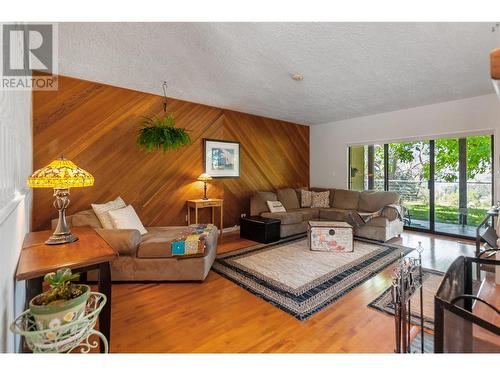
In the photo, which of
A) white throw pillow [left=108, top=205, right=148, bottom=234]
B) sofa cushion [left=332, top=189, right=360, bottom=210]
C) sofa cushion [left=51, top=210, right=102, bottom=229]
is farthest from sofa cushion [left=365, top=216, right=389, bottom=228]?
sofa cushion [left=51, top=210, right=102, bottom=229]

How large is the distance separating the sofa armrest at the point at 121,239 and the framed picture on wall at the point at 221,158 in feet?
7.29

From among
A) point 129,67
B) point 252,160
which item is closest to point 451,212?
point 252,160

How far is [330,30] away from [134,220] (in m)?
3.13

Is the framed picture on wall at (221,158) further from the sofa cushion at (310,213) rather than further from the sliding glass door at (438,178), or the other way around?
the sliding glass door at (438,178)

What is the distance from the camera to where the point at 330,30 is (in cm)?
229

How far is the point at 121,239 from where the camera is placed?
8.15 feet

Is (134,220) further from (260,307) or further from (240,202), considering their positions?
(240,202)

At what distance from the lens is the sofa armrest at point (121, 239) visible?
2.47m

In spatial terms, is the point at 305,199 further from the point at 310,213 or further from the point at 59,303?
the point at 59,303

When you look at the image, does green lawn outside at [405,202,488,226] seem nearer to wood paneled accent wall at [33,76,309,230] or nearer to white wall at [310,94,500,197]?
white wall at [310,94,500,197]

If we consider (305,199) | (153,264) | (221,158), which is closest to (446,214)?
(305,199)

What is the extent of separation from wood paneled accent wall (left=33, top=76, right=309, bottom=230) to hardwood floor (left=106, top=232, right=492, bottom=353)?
1.59 meters

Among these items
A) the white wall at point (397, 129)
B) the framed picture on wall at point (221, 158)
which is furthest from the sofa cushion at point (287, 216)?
the white wall at point (397, 129)

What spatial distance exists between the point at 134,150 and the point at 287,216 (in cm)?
291
